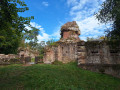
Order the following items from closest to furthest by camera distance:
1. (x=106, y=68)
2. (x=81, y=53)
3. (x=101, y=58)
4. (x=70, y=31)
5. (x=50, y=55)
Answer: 1. (x=106, y=68)
2. (x=101, y=58)
3. (x=81, y=53)
4. (x=50, y=55)
5. (x=70, y=31)

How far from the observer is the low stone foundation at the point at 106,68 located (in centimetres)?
755

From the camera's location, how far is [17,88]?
4.73m

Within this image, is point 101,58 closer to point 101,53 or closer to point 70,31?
point 101,53

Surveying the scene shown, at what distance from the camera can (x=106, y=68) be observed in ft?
26.1

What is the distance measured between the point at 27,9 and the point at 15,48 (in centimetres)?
2399

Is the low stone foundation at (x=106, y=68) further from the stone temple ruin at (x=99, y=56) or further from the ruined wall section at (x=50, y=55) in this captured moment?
the ruined wall section at (x=50, y=55)

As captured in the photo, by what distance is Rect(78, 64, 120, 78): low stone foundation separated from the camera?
755 centimetres

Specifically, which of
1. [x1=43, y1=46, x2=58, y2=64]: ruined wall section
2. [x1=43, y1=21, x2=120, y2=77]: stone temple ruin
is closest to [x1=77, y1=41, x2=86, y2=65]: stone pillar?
[x1=43, y1=21, x2=120, y2=77]: stone temple ruin

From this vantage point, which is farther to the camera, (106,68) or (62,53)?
(62,53)

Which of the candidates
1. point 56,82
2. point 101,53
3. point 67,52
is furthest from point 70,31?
point 56,82

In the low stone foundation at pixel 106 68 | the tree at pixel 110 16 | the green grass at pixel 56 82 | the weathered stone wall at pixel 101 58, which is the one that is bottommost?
the green grass at pixel 56 82

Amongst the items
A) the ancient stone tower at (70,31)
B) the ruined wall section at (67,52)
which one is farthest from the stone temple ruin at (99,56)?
the ancient stone tower at (70,31)

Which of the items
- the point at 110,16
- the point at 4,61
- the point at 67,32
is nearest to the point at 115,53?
the point at 110,16

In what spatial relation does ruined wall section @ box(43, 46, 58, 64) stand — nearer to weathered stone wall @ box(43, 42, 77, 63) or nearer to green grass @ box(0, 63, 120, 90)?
weathered stone wall @ box(43, 42, 77, 63)
